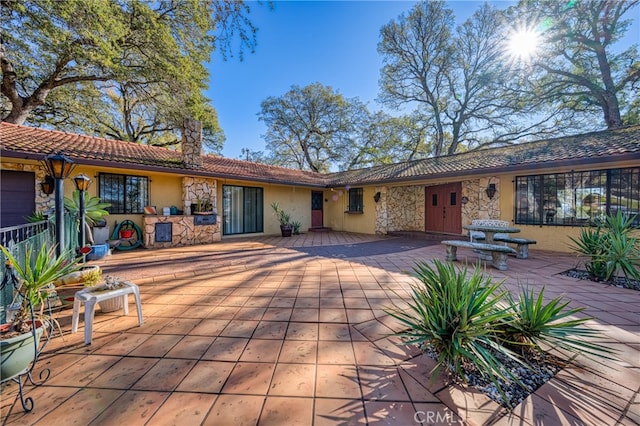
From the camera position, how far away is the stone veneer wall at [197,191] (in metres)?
7.78

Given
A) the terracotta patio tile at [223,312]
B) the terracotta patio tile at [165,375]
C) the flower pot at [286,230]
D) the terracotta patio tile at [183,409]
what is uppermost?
the flower pot at [286,230]

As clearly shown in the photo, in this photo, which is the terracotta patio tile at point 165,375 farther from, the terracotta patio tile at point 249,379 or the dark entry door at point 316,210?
the dark entry door at point 316,210

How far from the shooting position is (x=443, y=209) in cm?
975

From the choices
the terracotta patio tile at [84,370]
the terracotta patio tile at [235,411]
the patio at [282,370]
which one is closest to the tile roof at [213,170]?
the patio at [282,370]

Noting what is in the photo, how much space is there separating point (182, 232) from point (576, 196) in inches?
430

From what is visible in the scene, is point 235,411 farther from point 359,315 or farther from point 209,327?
point 359,315

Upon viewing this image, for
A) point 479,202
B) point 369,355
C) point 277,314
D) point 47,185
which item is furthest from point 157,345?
point 479,202

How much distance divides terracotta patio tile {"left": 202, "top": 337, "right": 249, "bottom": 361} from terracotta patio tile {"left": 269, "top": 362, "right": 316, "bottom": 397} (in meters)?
0.43

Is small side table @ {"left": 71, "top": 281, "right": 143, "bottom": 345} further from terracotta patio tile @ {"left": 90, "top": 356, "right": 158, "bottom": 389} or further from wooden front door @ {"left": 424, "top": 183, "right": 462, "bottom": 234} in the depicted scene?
wooden front door @ {"left": 424, "top": 183, "right": 462, "bottom": 234}

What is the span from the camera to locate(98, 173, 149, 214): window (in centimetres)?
677

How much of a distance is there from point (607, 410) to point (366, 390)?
1.48 meters

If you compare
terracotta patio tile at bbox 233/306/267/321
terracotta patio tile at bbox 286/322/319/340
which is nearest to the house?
terracotta patio tile at bbox 233/306/267/321

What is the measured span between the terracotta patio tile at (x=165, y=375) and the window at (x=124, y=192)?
6.71 m

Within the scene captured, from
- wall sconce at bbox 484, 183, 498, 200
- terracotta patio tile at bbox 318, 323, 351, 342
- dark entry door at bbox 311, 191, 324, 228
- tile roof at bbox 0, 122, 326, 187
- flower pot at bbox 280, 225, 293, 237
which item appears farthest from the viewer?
dark entry door at bbox 311, 191, 324, 228
